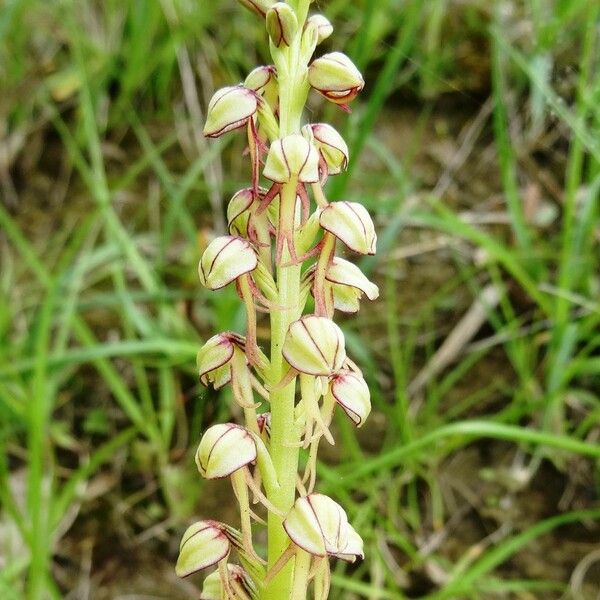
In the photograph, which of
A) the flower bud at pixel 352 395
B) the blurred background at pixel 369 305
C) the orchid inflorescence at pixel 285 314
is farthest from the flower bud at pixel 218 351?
the blurred background at pixel 369 305

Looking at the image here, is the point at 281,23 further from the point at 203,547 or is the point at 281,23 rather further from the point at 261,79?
the point at 203,547

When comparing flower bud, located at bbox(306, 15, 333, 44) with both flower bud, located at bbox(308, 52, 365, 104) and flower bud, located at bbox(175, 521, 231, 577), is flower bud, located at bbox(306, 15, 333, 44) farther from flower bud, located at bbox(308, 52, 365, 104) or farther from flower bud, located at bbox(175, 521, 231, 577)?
flower bud, located at bbox(175, 521, 231, 577)

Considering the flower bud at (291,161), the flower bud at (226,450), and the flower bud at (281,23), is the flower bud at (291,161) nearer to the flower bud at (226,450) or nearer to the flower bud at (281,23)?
the flower bud at (281,23)

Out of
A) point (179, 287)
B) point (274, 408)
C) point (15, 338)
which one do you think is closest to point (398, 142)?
point (179, 287)

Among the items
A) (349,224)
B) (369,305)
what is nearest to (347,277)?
(349,224)

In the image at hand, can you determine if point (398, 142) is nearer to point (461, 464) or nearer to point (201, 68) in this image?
point (201, 68)
